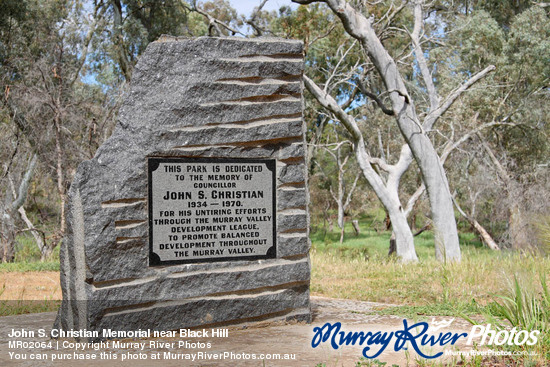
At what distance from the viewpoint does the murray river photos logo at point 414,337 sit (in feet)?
Answer: 14.7

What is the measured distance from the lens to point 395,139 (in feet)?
80.0

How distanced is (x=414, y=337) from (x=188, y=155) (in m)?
2.60

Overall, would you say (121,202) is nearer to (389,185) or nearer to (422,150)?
(422,150)

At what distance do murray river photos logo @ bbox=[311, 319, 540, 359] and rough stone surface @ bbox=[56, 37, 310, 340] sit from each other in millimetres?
887

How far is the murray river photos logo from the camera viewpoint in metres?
4.47

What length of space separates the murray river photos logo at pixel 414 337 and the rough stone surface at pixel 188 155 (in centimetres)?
89

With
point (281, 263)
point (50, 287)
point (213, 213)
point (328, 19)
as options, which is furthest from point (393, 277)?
point (328, 19)

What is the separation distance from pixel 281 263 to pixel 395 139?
1940cm

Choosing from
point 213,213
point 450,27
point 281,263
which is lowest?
point 281,263

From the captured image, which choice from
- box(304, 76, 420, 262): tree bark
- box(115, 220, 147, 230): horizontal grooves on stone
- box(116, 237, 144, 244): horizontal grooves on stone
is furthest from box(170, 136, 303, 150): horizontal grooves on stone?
box(304, 76, 420, 262): tree bark

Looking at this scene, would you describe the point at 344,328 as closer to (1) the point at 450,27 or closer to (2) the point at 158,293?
(2) the point at 158,293

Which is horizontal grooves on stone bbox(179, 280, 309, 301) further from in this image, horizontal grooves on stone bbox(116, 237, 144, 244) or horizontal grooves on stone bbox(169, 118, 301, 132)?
horizontal grooves on stone bbox(169, 118, 301, 132)

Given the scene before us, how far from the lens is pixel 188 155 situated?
18.0ft

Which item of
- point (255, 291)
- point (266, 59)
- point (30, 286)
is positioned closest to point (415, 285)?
point (255, 291)
